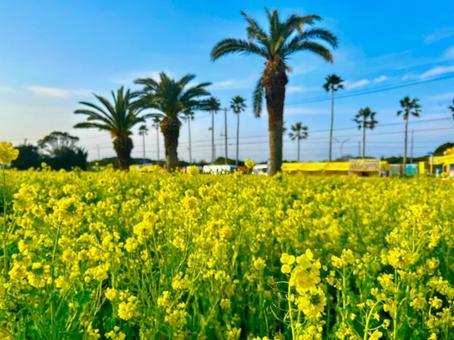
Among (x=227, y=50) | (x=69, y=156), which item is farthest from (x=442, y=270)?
(x=69, y=156)

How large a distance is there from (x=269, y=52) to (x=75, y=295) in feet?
48.7

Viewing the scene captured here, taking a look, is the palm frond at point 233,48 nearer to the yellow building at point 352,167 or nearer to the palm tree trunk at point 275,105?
the palm tree trunk at point 275,105

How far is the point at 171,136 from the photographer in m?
21.7

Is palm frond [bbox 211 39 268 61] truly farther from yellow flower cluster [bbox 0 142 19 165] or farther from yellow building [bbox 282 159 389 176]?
yellow building [bbox 282 159 389 176]

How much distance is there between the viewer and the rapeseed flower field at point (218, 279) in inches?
70.2

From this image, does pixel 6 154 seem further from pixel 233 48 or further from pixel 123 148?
pixel 123 148

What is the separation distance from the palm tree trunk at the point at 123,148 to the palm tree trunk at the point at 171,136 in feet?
8.53

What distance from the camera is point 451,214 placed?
4.52 metres

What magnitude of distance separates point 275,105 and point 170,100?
7246mm

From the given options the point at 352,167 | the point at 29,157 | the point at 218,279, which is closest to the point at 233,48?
the point at 218,279

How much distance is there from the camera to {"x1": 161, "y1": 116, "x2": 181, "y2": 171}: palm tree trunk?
2144 cm

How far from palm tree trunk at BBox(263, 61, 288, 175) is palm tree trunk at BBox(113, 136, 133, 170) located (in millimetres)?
10440

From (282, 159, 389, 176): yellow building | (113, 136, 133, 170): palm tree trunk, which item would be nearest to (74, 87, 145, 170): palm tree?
(113, 136, 133, 170): palm tree trunk

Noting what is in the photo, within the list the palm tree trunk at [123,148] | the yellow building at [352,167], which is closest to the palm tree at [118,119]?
the palm tree trunk at [123,148]
